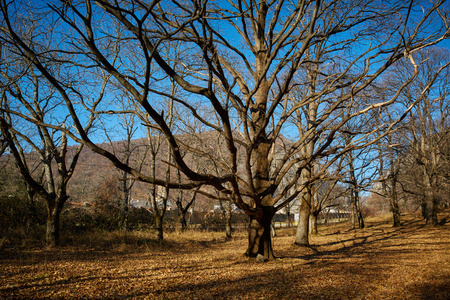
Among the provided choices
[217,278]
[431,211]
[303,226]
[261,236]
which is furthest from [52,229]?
[431,211]

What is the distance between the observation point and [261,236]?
21.0 ft

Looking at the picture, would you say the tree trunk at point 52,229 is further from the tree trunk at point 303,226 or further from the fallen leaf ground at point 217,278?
the tree trunk at point 303,226

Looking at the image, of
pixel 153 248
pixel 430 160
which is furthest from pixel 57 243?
pixel 430 160

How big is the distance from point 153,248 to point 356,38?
926 centimetres

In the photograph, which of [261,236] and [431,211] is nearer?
[261,236]

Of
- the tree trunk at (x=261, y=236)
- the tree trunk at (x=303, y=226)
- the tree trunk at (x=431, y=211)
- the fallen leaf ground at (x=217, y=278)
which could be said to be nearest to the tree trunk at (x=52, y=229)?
the fallen leaf ground at (x=217, y=278)

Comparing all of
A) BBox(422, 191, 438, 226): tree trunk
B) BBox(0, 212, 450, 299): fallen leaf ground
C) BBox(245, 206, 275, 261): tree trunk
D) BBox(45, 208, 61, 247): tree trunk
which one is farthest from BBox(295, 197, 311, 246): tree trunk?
BBox(422, 191, 438, 226): tree trunk

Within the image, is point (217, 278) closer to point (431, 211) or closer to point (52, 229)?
point (52, 229)

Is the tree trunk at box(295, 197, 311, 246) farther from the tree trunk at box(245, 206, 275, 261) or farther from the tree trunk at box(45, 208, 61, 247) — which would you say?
the tree trunk at box(45, 208, 61, 247)

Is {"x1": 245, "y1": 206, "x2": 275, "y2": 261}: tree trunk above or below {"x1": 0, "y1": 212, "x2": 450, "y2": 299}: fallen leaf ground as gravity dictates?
above

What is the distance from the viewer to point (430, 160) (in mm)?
17422

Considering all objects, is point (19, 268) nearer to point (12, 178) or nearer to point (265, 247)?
point (265, 247)

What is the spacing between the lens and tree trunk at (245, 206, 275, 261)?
20.7 ft

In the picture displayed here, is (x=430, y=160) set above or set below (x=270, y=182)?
above
